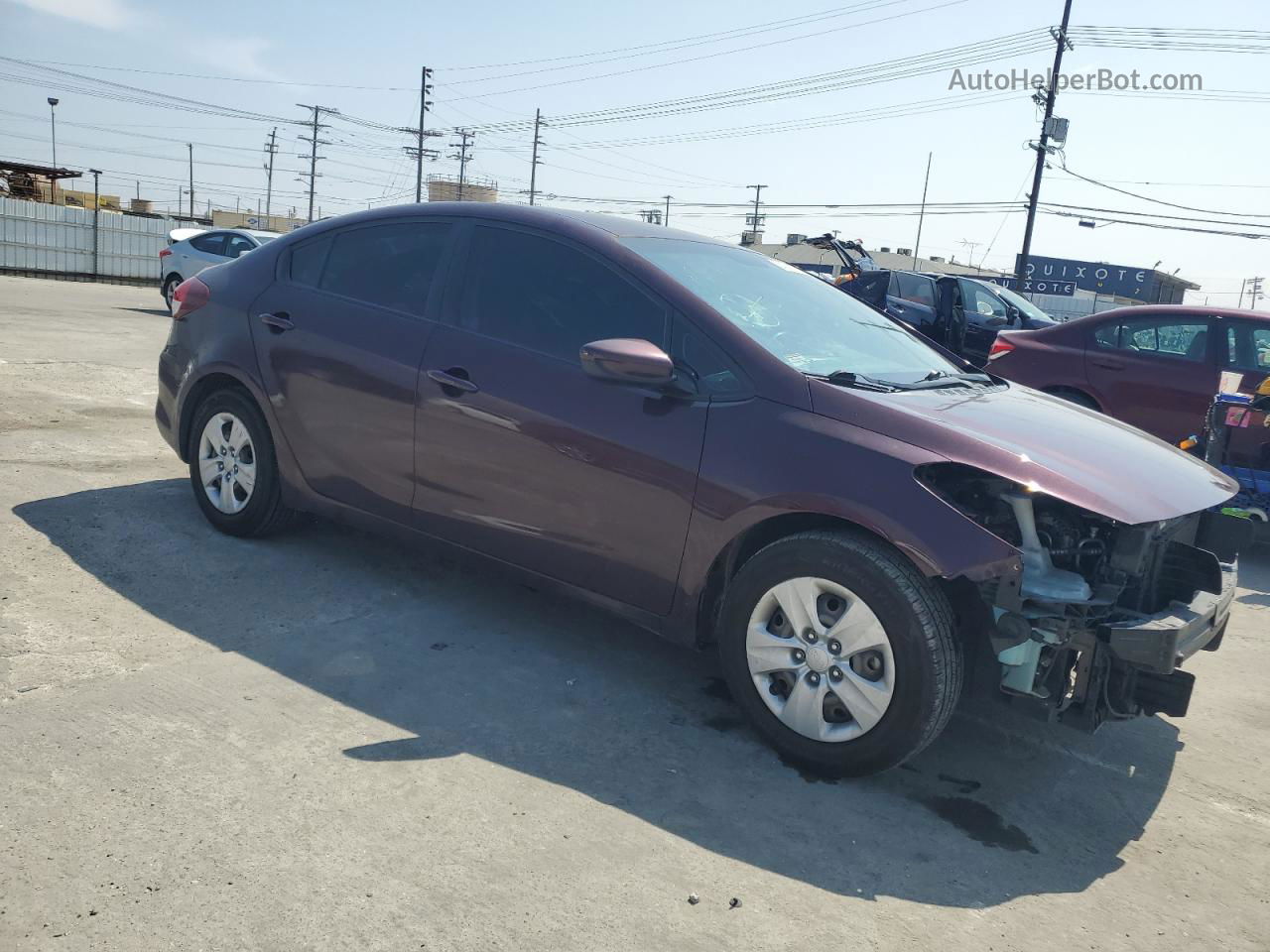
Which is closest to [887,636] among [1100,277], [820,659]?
[820,659]

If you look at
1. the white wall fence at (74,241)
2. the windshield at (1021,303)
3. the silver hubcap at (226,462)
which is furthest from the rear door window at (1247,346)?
the white wall fence at (74,241)

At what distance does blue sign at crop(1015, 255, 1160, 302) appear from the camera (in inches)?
2675

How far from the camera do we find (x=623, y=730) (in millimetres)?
3375

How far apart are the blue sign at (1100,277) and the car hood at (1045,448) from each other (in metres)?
68.7

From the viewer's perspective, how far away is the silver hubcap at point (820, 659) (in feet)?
10.0

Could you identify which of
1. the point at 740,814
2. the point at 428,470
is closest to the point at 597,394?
the point at 428,470

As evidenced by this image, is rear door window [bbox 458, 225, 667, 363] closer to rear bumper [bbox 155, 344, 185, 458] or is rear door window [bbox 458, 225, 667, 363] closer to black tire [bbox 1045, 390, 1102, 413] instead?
rear bumper [bbox 155, 344, 185, 458]

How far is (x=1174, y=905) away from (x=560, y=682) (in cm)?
204

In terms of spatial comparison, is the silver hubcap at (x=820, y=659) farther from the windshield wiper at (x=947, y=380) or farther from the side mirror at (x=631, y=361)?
the windshield wiper at (x=947, y=380)

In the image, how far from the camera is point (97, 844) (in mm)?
2480

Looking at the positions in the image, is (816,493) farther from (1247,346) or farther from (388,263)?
(1247,346)

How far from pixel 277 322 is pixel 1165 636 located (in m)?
3.80

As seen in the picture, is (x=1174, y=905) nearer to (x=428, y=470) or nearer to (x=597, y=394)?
(x=597, y=394)

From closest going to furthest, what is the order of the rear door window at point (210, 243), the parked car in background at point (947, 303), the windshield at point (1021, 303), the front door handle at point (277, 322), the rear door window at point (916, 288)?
the front door handle at point (277, 322) < the parked car in background at point (947, 303) < the rear door window at point (916, 288) < the windshield at point (1021, 303) < the rear door window at point (210, 243)
